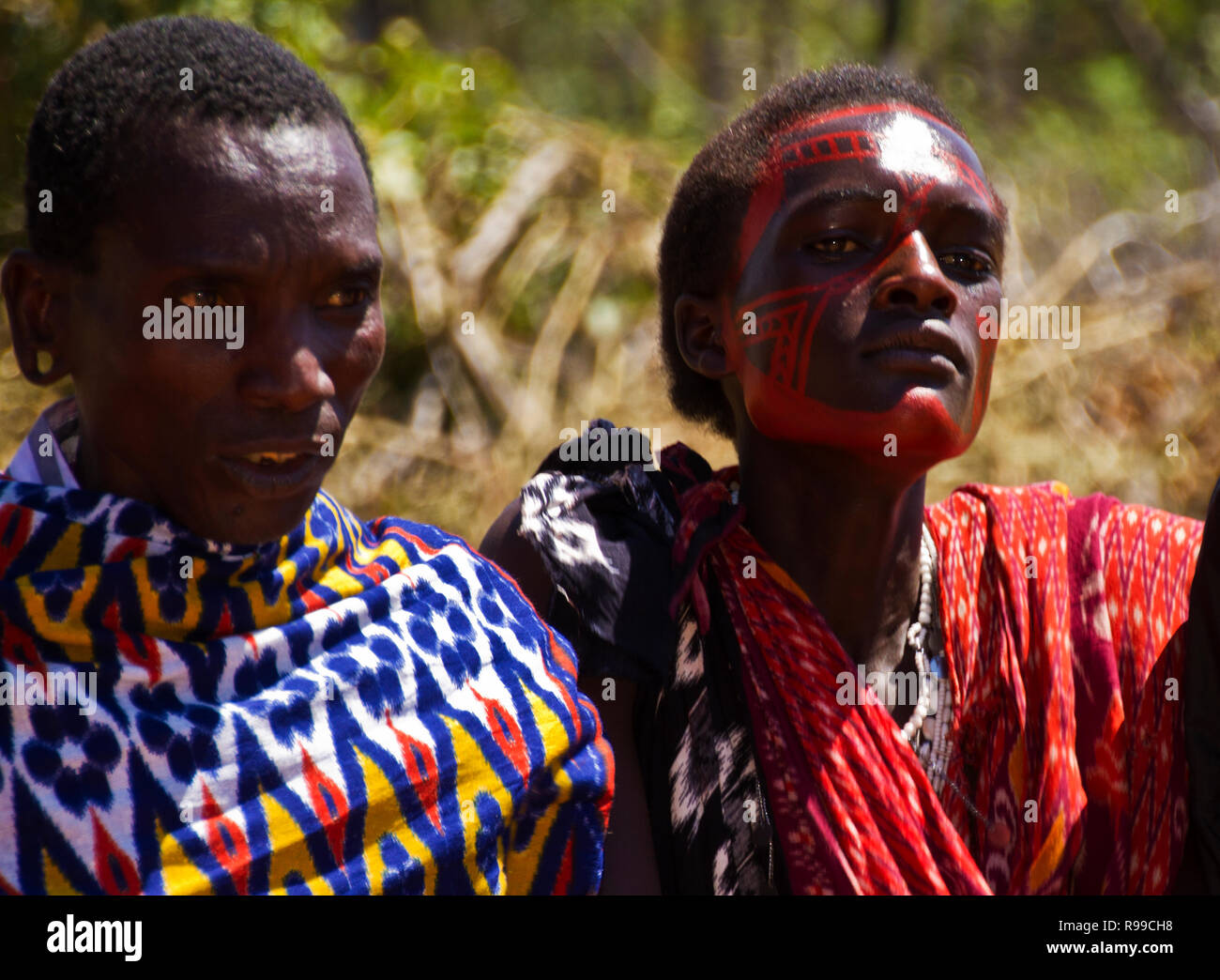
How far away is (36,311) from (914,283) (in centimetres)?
130

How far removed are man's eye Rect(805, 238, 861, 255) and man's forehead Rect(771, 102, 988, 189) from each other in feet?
0.45

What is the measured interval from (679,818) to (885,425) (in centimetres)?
69

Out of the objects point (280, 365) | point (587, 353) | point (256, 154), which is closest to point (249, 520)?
point (280, 365)

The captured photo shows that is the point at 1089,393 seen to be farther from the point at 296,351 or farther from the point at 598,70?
the point at 598,70

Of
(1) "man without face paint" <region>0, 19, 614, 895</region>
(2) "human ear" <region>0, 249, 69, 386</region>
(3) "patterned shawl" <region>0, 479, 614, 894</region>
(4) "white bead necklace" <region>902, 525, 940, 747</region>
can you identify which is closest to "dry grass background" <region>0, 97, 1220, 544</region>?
(4) "white bead necklace" <region>902, 525, 940, 747</region>

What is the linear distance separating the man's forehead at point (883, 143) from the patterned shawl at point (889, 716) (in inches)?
23.2

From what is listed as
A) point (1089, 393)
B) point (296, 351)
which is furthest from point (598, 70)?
point (296, 351)

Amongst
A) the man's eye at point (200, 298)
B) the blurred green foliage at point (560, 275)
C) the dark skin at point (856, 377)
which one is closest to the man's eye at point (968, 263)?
the dark skin at point (856, 377)

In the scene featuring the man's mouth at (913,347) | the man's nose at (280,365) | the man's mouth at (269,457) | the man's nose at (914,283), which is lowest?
the man's mouth at (269,457)

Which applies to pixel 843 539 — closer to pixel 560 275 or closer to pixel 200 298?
pixel 200 298

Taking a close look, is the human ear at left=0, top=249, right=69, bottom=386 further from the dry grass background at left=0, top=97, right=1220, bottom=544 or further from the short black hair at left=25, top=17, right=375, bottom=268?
the dry grass background at left=0, top=97, right=1220, bottom=544

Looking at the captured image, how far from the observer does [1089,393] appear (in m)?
4.90

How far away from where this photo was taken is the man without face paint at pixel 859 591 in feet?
6.89

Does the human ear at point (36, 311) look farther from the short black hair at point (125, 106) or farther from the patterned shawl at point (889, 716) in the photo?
the patterned shawl at point (889, 716)
